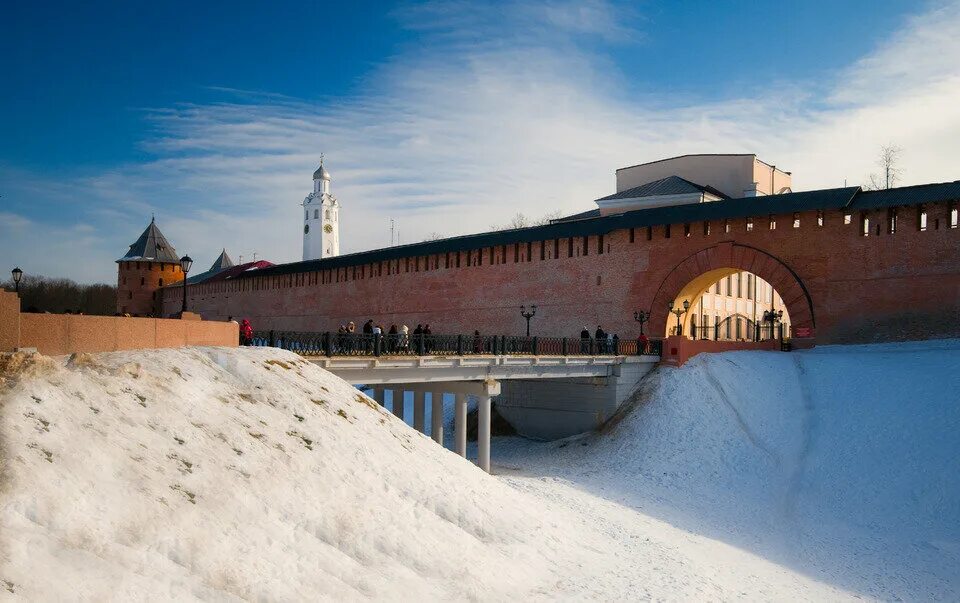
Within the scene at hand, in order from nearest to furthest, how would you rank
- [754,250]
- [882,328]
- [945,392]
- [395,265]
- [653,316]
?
[945,392] < [882,328] < [754,250] < [653,316] < [395,265]

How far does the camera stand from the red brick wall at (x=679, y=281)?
2180cm

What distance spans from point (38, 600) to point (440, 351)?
11169 millimetres

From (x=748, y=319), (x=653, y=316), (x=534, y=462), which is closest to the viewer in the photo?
(x=534, y=462)

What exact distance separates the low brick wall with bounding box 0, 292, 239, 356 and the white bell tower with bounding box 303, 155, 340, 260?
163 ft

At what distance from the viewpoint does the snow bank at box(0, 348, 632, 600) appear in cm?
644

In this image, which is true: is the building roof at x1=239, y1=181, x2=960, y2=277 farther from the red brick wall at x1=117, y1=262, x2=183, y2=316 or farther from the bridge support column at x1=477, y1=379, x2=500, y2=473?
the red brick wall at x1=117, y1=262, x2=183, y2=316

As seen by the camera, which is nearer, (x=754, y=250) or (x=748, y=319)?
(x=754, y=250)

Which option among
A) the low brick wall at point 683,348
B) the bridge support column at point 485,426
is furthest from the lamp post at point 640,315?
the bridge support column at point 485,426

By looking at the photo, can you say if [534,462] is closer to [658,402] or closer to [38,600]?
[658,402]

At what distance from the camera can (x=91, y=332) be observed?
376 inches

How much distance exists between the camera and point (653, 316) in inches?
1041

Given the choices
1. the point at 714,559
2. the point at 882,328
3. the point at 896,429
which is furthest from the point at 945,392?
the point at 714,559

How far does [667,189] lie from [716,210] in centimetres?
661

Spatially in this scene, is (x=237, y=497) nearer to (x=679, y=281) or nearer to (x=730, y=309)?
(x=679, y=281)
